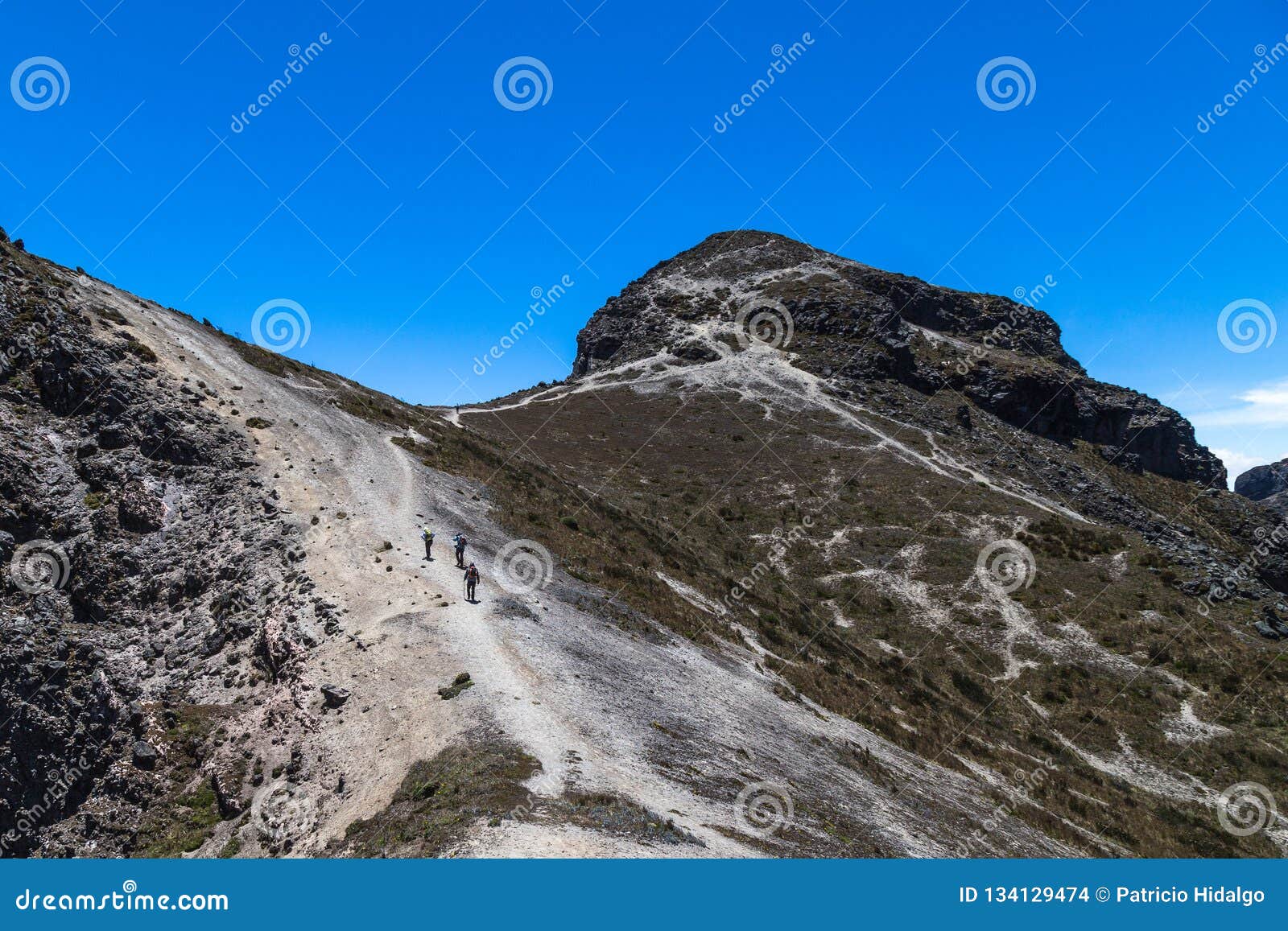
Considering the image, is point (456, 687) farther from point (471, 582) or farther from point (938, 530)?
point (938, 530)

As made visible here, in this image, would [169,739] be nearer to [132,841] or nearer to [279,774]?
[132,841]

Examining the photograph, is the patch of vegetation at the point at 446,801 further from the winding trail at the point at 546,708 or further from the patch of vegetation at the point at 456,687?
the patch of vegetation at the point at 456,687

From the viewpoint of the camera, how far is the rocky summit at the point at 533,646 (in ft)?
60.1

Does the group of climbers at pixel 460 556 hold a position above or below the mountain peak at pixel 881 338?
below

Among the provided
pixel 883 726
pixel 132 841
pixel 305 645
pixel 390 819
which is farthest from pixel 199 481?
pixel 883 726

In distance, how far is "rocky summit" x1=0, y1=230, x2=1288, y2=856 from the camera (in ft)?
60.1

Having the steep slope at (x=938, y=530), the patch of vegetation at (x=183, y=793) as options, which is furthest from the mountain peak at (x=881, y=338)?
the patch of vegetation at (x=183, y=793)

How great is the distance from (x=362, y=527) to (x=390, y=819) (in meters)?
19.0

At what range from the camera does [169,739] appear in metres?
21.3

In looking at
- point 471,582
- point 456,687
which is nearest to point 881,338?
point 471,582

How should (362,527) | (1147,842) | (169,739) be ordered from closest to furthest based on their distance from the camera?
(169,739) → (1147,842) → (362,527)

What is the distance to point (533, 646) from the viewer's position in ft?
81.3

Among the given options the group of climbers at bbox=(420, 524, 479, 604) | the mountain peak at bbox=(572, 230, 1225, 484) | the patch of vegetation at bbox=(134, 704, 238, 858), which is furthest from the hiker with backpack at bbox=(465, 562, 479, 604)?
the mountain peak at bbox=(572, 230, 1225, 484)

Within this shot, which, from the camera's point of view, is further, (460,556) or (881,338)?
(881,338)
